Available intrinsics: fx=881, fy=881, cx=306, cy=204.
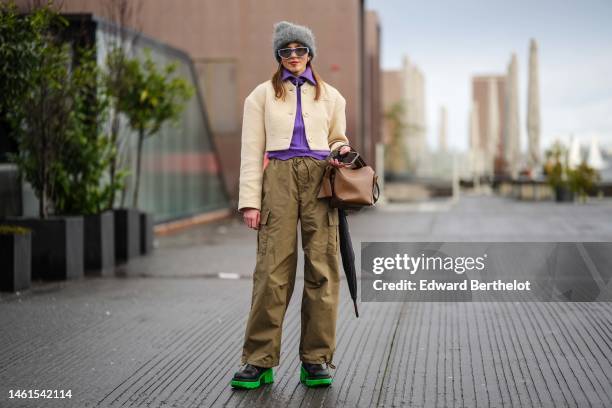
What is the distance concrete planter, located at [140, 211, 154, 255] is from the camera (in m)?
10.4

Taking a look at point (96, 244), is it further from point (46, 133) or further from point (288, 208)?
point (288, 208)

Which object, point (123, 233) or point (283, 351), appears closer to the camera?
point (283, 351)

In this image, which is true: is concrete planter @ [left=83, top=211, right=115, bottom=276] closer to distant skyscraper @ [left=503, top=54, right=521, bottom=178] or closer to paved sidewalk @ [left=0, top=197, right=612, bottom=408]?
paved sidewalk @ [left=0, top=197, right=612, bottom=408]

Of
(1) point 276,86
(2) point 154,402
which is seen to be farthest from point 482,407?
(1) point 276,86

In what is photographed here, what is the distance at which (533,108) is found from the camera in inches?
1142

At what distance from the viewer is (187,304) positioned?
698cm

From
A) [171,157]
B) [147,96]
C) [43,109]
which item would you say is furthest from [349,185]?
[171,157]

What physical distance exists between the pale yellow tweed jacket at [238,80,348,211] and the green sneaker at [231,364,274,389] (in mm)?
784

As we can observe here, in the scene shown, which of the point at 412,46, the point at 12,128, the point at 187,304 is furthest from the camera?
the point at 412,46

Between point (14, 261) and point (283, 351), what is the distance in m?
3.22

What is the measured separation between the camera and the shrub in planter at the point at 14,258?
7320 mm

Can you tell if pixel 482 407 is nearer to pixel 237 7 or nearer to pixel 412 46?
pixel 237 7

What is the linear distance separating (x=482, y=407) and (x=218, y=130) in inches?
732

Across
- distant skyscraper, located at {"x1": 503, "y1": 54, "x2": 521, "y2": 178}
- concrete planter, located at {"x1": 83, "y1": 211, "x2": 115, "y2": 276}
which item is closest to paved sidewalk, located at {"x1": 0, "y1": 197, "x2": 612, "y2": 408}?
concrete planter, located at {"x1": 83, "y1": 211, "x2": 115, "y2": 276}
